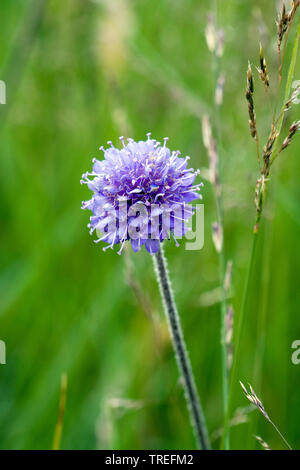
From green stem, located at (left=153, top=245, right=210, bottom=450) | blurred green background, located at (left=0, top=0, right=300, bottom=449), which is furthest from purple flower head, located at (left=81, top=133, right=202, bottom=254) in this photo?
blurred green background, located at (left=0, top=0, right=300, bottom=449)

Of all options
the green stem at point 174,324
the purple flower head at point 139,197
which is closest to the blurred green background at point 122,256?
the green stem at point 174,324

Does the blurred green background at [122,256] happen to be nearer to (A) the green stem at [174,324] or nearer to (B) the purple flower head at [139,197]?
(A) the green stem at [174,324]

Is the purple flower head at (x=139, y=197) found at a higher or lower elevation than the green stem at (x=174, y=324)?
higher

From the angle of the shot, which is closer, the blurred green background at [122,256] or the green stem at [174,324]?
the green stem at [174,324]

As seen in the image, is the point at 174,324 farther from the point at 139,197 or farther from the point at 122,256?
the point at 122,256

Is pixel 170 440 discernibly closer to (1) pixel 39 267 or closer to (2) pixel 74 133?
(1) pixel 39 267

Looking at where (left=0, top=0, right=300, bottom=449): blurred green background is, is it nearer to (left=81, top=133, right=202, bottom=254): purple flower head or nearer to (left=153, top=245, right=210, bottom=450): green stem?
(left=153, top=245, right=210, bottom=450): green stem

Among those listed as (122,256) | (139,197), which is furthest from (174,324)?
(122,256)
